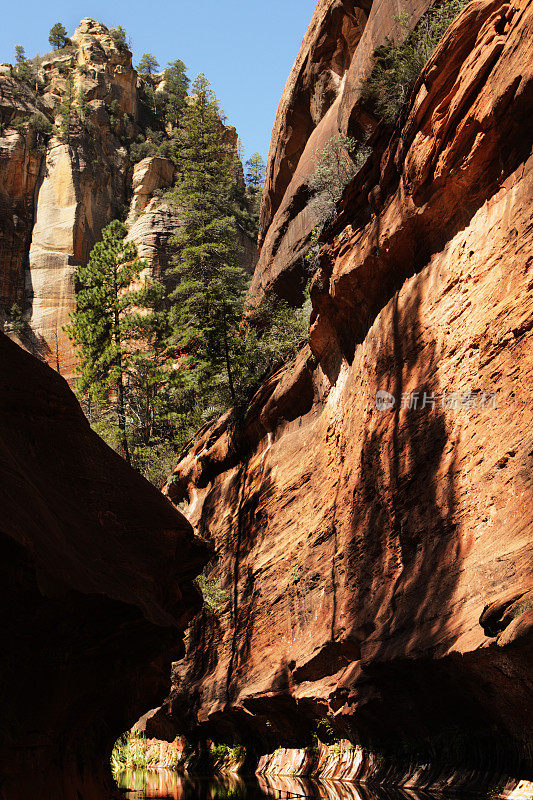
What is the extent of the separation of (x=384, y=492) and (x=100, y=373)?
17945 mm

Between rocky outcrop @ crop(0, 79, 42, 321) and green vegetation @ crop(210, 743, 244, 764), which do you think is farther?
rocky outcrop @ crop(0, 79, 42, 321)

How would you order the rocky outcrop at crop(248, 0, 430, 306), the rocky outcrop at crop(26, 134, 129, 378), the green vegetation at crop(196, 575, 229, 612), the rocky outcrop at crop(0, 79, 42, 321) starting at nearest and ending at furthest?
the green vegetation at crop(196, 575, 229, 612) < the rocky outcrop at crop(248, 0, 430, 306) < the rocky outcrop at crop(26, 134, 129, 378) < the rocky outcrop at crop(0, 79, 42, 321)

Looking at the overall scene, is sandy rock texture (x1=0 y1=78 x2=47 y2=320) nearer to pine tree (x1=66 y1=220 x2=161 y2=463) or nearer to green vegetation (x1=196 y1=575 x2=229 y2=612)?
pine tree (x1=66 y1=220 x2=161 y2=463)

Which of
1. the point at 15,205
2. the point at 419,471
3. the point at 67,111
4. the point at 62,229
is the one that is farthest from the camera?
the point at 67,111

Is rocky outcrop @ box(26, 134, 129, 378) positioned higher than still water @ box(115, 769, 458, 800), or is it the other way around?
rocky outcrop @ box(26, 134, 129, 378)

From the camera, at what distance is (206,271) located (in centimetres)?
2566

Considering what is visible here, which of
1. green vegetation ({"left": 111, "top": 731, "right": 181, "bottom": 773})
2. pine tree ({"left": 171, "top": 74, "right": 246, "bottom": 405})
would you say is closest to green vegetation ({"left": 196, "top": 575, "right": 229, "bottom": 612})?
green vegetation ({"left": 111, "top": 731, "right": 181, "bottom": 773})

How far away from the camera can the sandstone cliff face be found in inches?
326

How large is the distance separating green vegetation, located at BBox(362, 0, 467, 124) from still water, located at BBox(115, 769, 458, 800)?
11290 millimetres

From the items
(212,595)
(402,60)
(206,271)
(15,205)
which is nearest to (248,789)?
(212,595)

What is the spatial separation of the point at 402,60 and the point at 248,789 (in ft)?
50.3

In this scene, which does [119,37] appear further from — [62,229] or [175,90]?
[62,229]

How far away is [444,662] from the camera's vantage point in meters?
8.09

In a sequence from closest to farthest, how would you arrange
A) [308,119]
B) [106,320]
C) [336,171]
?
[336,171] < [106,320] < [308,119]
